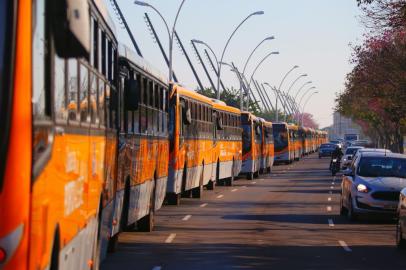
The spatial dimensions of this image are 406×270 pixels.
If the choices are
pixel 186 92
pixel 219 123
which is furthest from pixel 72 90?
pixel 219 123

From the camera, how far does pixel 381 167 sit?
90.4ft

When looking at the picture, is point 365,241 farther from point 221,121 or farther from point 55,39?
point 221,121

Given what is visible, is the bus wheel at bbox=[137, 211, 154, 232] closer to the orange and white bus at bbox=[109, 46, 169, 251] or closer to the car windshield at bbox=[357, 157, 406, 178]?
the orange and white bus at bbox=[109, 46, 169, 251]

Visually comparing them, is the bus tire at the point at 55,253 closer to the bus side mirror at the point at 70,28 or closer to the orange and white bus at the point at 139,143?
the bus side mirror at the point at 70,28

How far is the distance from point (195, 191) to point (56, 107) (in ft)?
91.8

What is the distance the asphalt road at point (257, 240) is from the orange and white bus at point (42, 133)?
733 centimetres

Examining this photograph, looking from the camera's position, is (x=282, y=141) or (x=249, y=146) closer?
(x=249, y=146)

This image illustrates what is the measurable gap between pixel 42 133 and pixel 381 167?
833 inches

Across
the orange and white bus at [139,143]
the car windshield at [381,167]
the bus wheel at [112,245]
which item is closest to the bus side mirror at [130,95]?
the orange and white bus at [139,143]

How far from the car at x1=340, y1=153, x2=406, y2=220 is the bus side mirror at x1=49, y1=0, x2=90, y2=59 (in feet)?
63.2

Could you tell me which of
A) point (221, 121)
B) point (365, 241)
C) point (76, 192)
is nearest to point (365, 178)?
point (365, 241)

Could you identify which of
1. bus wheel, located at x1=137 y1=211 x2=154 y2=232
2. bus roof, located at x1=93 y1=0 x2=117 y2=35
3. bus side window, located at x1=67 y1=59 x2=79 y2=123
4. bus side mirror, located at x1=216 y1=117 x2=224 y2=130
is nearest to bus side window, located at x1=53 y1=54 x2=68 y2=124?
bus side window, located at x1=67 y1=59 x2=79 y2=123

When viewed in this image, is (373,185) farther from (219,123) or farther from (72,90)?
(72,90)

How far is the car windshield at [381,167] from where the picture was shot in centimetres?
2731
